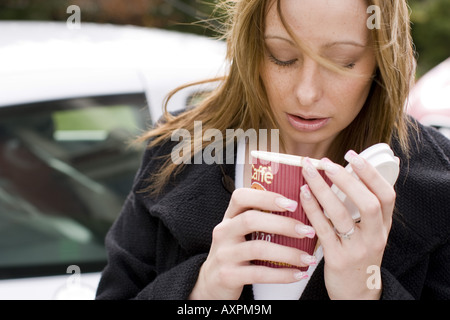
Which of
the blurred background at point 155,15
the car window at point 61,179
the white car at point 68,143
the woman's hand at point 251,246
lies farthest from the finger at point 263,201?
the blurred background at point 155,15

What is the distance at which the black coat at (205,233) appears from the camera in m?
1.48

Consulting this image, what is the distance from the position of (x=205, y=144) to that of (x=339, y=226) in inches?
24.2

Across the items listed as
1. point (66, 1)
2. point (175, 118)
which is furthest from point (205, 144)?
point (66, 1)

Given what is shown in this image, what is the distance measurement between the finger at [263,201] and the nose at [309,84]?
293 mm

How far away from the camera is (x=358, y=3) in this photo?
1377 mm

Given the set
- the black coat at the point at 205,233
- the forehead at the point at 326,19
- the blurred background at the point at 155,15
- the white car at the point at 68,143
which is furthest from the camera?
the blurred background at the point at 155,15

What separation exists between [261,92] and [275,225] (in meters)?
0.47

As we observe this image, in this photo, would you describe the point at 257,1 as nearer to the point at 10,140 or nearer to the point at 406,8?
the point at 406,8

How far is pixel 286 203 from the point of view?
1.18 metres

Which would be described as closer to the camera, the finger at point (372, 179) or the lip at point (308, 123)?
the finger at point (372, 179)

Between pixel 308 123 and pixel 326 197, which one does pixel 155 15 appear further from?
pixel 326 197

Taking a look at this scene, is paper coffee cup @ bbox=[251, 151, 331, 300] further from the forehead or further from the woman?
the forehead

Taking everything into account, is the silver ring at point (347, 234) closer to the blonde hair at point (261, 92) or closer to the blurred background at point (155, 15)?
the blonde hair at point (261, 92)

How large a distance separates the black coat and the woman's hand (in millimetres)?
197
